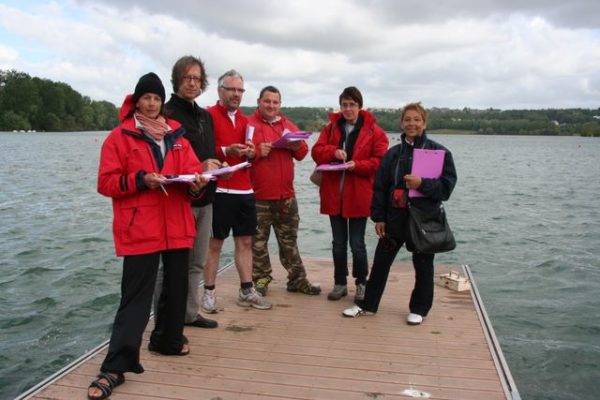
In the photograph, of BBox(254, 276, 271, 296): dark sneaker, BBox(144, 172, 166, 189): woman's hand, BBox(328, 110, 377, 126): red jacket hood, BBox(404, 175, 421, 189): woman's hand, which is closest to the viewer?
BBox(144, 172, 166, 189): woman's hand

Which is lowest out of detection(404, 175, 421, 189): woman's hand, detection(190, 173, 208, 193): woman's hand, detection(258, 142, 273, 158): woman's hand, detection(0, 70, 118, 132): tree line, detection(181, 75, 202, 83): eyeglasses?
detection(404, 175, 421, 189): woman's hand

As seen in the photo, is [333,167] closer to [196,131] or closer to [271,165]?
[271,165]

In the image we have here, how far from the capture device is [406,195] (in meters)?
4.53

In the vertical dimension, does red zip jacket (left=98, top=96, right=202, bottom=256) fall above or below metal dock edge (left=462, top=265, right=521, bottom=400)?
above

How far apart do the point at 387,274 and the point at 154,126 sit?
98.1 inches

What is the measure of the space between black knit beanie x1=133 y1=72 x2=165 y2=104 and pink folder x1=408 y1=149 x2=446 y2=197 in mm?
2159

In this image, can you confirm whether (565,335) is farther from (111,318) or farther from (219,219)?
(111,318)

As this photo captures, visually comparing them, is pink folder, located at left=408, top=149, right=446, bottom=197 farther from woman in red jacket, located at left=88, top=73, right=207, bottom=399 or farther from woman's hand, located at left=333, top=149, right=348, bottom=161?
woman in red jacket, located at left=88, top=73, right=207, bottom=399

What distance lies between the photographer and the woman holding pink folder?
4469 millimetres

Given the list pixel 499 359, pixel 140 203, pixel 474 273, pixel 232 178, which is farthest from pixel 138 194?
pixel 474 273

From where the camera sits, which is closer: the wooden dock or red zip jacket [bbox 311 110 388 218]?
the wooden dock

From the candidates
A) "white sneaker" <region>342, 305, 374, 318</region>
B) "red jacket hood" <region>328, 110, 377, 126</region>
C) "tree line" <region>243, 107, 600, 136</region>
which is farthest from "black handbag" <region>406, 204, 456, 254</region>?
"tree line" <region>243, 107, 600, 136</region>

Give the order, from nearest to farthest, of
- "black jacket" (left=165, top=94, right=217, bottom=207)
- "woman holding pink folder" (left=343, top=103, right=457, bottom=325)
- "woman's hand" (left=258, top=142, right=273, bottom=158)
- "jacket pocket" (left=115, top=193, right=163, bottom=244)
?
"jacket pocket" (left=115, top=193, right=163, bottom=244) → "black jacket" (left=165, top=94, right=217, bottom=207) → "woman holding pink folder" (left=343, top=103, right=457, bottom=325) → "woman's hand" (left=258, top=142, right=273, bottom=158)

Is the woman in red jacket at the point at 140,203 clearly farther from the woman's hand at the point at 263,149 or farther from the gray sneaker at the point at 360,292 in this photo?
the gray sneaker at the point at 360,292
